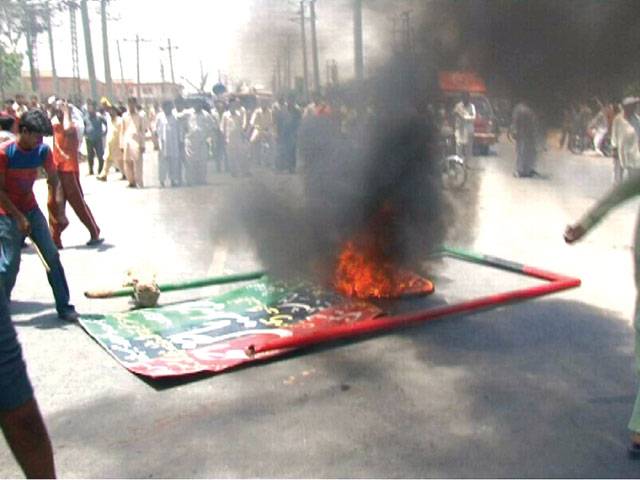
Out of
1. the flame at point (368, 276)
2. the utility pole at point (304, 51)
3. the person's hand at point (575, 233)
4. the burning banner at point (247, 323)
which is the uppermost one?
the utility pole at point (304, 51)

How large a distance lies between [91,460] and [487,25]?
11.8ft

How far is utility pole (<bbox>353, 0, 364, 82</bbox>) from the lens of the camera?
16.9ft

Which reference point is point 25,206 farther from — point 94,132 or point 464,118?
point 94,132

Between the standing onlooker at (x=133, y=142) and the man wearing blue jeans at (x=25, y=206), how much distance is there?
4.86 m

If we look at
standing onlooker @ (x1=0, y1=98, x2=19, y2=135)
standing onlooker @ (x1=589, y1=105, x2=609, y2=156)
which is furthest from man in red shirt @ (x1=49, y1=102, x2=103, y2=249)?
standing onlooker @ (x1=589, y1=105, x2=609, y2=156)

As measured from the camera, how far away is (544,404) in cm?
366

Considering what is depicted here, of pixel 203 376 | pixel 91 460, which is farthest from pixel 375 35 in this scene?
pixel 91 460

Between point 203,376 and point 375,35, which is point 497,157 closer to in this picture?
point 375,35

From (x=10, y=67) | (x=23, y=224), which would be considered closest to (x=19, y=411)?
(x=23, y=224)

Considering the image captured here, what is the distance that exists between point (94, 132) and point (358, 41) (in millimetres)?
12175

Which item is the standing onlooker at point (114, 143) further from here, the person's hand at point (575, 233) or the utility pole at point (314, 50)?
the person's hand at point (575, 233)

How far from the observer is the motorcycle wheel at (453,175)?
19.8 feet

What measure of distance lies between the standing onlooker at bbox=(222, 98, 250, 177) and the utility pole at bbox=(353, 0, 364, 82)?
1.05 meters

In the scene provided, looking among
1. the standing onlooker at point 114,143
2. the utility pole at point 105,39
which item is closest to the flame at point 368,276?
the utility pole at point 105,39
